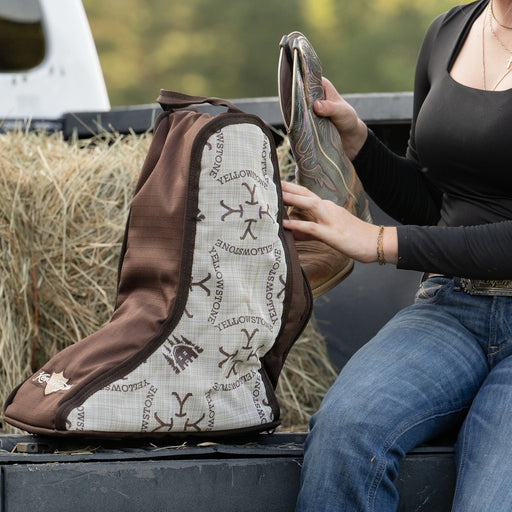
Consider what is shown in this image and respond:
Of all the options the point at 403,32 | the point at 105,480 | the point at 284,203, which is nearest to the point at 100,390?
the point at 105,480

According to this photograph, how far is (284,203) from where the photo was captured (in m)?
1.47

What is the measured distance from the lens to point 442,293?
1.58m

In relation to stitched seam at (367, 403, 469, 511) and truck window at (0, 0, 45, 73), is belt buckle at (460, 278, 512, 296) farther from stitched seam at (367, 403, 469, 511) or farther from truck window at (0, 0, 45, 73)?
truck window at (0, 0, 45, 73)

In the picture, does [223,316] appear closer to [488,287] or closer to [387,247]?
[387,247]

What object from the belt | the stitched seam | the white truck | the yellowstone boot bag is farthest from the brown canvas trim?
the white truck

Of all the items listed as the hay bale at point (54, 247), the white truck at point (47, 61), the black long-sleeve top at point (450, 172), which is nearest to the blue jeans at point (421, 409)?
the black long-sleeve top at point (450, 172)

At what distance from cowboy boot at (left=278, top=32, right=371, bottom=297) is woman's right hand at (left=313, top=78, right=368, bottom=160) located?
0.06 ft

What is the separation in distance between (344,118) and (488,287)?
1.35 ft

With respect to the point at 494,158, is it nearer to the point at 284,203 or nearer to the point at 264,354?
the point at 284,203

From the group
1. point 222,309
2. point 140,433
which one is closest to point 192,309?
point 222,309

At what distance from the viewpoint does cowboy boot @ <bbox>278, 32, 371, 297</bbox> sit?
1.52 metres

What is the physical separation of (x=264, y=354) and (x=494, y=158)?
0.51 meters

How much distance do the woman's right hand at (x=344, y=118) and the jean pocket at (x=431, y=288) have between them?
29 centimetres

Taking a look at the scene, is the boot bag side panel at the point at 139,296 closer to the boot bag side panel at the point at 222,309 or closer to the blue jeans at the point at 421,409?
the boot bag side panel at the point at 222,309
